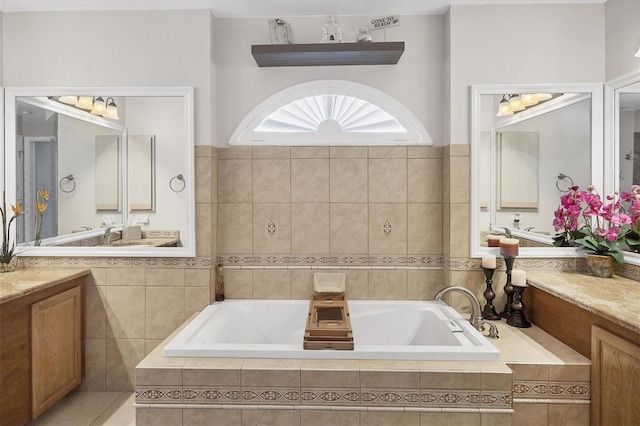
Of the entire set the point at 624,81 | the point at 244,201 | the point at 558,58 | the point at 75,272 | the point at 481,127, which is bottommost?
the point at 75,272

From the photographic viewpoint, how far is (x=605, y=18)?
2.59 m

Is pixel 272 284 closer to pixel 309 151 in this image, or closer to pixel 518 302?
pixel 309 151

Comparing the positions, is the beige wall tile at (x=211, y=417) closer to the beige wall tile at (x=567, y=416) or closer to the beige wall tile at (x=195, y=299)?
the beige wall tile at (x=195, y=299)

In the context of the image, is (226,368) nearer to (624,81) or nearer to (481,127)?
(481,127)

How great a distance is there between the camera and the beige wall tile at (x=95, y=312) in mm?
2709

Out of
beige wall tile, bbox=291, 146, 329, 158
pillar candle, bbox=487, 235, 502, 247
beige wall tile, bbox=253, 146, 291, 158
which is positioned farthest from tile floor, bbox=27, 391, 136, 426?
pillar candle, bbox=487, 235, 502, 247

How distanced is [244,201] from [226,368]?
129cm

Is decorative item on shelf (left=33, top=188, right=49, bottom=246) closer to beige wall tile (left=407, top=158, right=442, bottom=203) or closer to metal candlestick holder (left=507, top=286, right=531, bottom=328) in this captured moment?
beige wall tile (left=407, top=158, right=442, bottom=203)

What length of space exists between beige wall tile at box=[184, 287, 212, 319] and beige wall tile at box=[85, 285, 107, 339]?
1.87ft

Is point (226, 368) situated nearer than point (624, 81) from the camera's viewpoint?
Yes

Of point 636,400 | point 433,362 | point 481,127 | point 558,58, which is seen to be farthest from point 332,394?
point 558,58

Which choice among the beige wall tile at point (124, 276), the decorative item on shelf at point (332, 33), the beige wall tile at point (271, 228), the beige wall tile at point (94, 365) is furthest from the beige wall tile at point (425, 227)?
the beige wall tile at point (94, 365)

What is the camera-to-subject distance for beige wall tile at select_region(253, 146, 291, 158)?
2.80m

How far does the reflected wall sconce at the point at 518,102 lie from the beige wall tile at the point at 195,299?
230 centimetres
